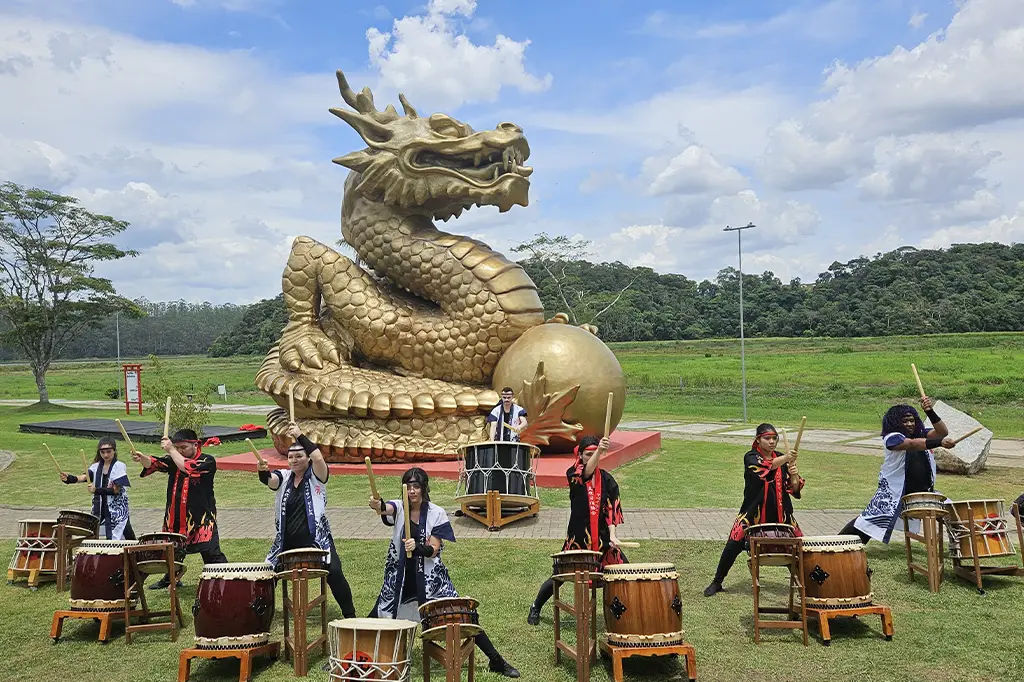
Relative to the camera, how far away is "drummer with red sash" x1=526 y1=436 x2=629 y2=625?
5.78m

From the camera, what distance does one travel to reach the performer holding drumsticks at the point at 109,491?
24.2 ft

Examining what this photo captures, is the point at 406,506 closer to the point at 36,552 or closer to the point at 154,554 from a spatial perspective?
the point at 154,554

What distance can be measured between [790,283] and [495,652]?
62.5 metres

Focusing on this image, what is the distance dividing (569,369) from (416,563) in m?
6.86

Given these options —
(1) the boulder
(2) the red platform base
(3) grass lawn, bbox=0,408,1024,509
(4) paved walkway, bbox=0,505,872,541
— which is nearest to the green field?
(3) grass lawn, bbox=0,408,1024,509

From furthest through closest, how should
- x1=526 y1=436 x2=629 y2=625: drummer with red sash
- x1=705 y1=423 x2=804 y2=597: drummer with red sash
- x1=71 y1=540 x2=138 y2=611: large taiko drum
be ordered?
x1=705 y1=423 x2=804 y2=597: drummer with red sash, x1=71 y1=540 x2=138 y2=611: large taiko drum, x1=526 y1=436 x2=629 y2=625: drummer with red sash

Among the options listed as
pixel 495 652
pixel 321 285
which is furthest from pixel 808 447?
pixel 495 652

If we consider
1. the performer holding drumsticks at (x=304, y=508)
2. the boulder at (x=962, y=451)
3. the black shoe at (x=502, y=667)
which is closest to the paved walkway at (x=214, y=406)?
the boulder at (x=962, y=451)

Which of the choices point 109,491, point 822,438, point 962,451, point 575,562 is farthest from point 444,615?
point 822,438

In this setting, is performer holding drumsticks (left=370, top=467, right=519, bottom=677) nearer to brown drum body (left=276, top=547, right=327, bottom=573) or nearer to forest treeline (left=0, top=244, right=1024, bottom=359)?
brown drum body (left=276, top=547, right=327, bottom=573)

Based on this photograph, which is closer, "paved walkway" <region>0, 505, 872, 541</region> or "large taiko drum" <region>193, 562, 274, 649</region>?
"large taiko drum" <region>193, 562, 274, 649</region>

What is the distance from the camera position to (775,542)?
5.85 meters

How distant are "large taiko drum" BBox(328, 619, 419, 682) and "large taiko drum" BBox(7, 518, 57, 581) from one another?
453 cm

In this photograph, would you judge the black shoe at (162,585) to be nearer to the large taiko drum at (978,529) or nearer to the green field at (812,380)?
the large taiko drum at (978,529)
